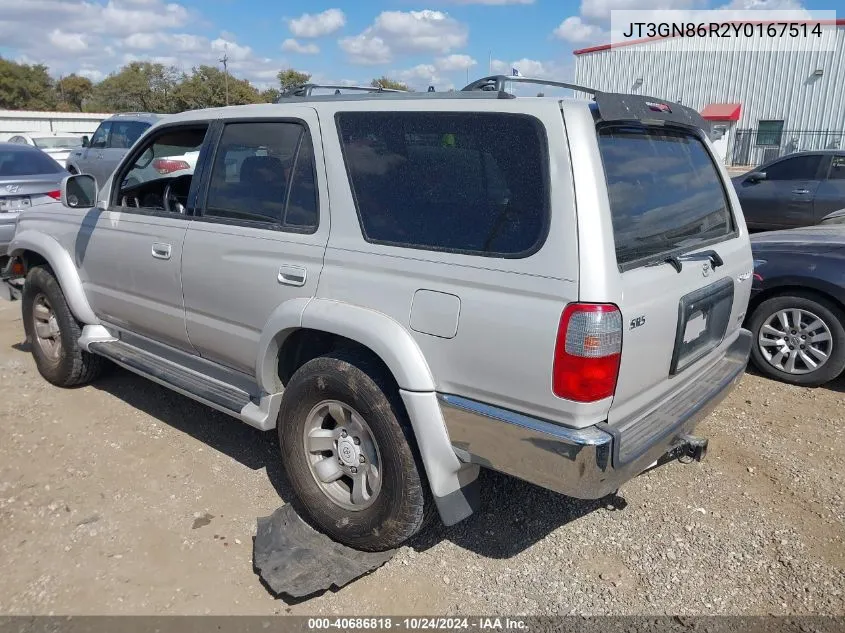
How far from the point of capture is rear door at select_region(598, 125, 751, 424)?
244 centimetres

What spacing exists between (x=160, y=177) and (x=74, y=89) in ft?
262

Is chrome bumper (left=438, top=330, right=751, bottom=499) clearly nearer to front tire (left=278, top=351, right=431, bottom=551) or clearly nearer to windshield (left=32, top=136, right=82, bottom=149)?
front tire (left=278, top=351, right=431, bottom=551)

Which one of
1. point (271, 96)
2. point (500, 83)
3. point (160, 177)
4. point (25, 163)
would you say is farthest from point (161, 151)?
point (271, 96)

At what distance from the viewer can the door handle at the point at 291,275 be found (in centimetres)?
301

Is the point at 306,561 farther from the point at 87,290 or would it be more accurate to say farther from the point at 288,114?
the point at 87,290

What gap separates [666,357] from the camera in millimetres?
2639

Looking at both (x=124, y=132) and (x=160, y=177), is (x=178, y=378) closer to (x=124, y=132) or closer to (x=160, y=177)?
(x=160, y=177)

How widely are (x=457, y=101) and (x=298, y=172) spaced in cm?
90

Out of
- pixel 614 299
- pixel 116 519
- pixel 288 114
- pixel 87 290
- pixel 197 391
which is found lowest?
pixel 116 519

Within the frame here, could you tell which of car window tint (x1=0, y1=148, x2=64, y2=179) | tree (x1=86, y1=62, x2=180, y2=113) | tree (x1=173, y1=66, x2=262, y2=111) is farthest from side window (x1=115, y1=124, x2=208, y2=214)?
tree (x1=86, y1=62, x2=180, y2=113)

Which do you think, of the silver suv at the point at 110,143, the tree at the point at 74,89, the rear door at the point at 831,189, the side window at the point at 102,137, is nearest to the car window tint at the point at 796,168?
the rear door at the point at 831,189

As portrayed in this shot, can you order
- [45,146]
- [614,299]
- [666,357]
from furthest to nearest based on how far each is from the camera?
[45,146] → [666,357] → [614,299]

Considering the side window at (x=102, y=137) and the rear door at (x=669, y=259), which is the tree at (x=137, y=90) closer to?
the side window at (x=102, y=137)

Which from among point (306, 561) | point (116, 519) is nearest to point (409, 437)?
point (306, 561)
